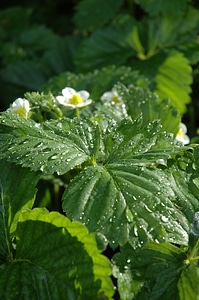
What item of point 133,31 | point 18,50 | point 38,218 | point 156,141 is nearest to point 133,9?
point 133,31

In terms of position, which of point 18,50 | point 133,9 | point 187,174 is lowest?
point 18,50

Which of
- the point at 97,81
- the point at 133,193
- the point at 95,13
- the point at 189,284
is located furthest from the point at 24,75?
the point at 189,284

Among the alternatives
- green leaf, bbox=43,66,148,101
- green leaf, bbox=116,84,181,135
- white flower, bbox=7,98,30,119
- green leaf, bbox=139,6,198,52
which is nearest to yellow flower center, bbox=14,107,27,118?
white flower, bbox=7,98,30,119

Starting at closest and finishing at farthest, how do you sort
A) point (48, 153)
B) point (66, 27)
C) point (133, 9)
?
1. point (48, 153)
2. point (133, 9)
3. point (66, 27)

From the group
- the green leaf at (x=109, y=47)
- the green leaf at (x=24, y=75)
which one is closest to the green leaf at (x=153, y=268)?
the green leaf at (x=109, y=47)

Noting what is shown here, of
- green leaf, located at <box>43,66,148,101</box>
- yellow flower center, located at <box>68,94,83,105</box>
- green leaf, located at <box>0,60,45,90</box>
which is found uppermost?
yellow flower center, located at <box>68,94,83,105</box>

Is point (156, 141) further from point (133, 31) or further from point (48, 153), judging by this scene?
point (133, 31)

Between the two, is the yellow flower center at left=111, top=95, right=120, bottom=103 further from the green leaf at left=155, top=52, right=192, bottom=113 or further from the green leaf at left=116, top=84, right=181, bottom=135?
the green leaf at left=155, top=52, right=192, bottom=113
